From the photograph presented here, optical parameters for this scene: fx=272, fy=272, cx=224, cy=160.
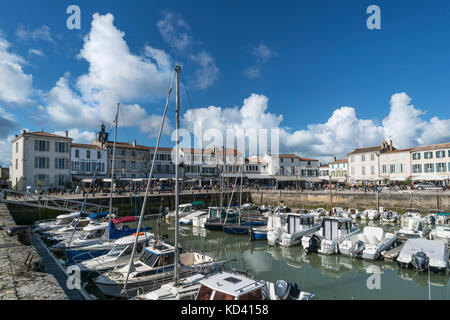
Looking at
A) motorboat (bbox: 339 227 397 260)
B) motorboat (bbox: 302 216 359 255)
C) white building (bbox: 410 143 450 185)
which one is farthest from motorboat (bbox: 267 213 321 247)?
white building (bbox: 410 143 450 185)

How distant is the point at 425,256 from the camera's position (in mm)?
15266

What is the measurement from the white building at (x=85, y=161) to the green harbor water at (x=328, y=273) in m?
30.8

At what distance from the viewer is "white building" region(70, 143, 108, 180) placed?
47.3 meters

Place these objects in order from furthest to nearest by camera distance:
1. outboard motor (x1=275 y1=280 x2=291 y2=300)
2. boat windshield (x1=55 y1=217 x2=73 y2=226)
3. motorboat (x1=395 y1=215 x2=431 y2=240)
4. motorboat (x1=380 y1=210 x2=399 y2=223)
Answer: motorboat (x1=380 y1=210 x2=399 y2=223), boat windshield (x1=55 y1=217 x2=73 y2=226), motorboat (x1=395 y1=215 x2=431 y2=240), outboard motor (x1=275 y1=280 x2=291 y2=300)

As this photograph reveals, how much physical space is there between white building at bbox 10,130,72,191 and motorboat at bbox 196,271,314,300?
1608 inches

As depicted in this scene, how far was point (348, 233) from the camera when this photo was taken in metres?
21.6

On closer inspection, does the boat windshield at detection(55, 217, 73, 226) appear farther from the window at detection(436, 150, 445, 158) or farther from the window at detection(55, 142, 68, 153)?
the window at detection(436, 150, 445, 158)

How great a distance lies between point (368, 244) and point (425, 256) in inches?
158

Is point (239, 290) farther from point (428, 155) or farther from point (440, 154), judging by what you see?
point (428, 155)

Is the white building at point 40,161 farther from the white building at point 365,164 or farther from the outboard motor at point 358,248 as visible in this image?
the white building at point 365,164

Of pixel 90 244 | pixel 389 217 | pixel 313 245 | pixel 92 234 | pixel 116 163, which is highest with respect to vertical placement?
pixel 116 163

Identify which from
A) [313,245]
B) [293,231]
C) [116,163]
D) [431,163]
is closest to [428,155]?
[431,163]
